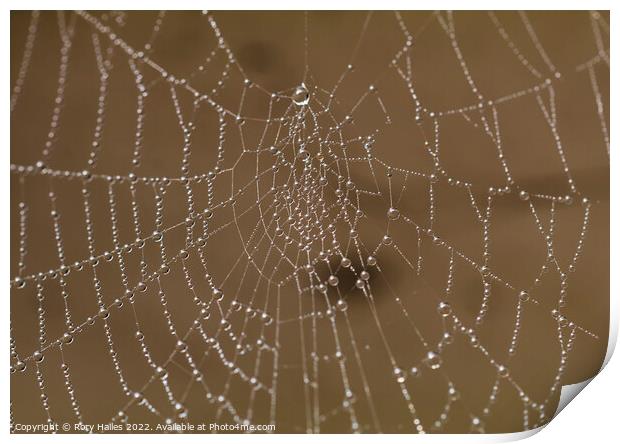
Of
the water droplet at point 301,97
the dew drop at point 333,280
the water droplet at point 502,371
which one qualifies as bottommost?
the water droplet at point 502,371

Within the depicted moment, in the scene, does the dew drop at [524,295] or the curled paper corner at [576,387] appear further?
the dew drop at [524,295]

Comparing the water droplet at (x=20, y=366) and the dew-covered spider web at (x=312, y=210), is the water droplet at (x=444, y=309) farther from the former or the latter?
the water droplet at (x=20, y=366)

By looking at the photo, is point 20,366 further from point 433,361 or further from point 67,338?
point 433,361

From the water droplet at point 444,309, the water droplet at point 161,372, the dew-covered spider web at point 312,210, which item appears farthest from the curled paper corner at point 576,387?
the water droplet at point 161,372

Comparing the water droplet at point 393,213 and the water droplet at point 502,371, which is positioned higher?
the water droplet at point 393,213

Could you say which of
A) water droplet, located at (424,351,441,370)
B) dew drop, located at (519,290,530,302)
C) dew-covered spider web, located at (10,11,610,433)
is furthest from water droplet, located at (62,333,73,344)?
dew drop, located at (519,290,530,302)

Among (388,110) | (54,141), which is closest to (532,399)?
(388,110)

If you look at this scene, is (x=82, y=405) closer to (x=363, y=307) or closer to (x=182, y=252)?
(x=182, y=252)

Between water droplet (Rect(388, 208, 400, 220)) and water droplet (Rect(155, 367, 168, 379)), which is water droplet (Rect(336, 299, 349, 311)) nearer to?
water droplet (Rect(388, 208, 400, 220))
